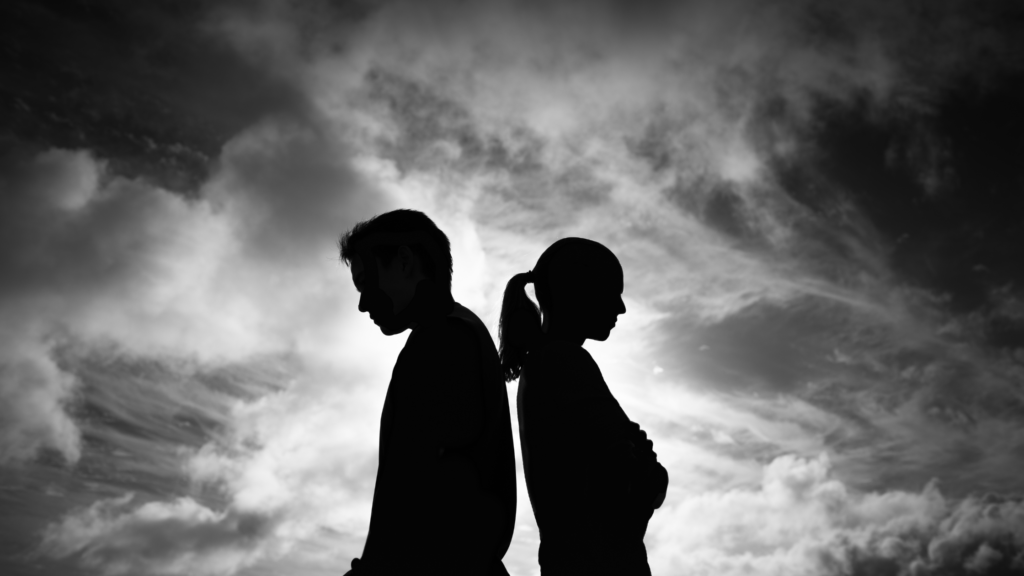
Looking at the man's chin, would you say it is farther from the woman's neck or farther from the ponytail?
the woman's neck

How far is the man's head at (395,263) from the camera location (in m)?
5.03

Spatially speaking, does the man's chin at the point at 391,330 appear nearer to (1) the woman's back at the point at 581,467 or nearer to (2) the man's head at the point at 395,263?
(2) the man's head at the point at 395,263

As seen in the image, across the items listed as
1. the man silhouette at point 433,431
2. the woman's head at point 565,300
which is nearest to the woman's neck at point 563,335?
the woman's head at point 565,300

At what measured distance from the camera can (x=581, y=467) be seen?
16.0 ft

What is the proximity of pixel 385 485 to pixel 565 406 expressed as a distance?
4.85 feet

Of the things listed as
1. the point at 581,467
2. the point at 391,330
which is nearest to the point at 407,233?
the point at 391,330

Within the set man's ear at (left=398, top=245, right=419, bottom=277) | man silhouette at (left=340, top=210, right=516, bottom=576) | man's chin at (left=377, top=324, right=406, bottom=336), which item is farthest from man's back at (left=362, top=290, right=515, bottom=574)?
man's ear at (left=398, top=245, right=419, bottom=277)

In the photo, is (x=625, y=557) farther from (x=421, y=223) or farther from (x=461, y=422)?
(x=421, y=223)

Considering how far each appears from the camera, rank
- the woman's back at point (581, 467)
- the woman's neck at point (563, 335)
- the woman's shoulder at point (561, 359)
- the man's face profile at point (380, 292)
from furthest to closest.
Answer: the woman's neck at point (563, 335)
the woman's shoulder at point (561, 359)
the man's face profile at point (380, 292)
the woman's back at point (581, 467)

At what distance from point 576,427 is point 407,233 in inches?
74.7

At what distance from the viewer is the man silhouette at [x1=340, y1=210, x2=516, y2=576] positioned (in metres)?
4.07

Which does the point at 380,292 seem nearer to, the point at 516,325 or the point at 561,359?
the point at 516,325

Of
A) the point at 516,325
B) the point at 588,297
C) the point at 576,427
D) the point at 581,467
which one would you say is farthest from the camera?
the point at 516,325

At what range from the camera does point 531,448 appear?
209 inches
